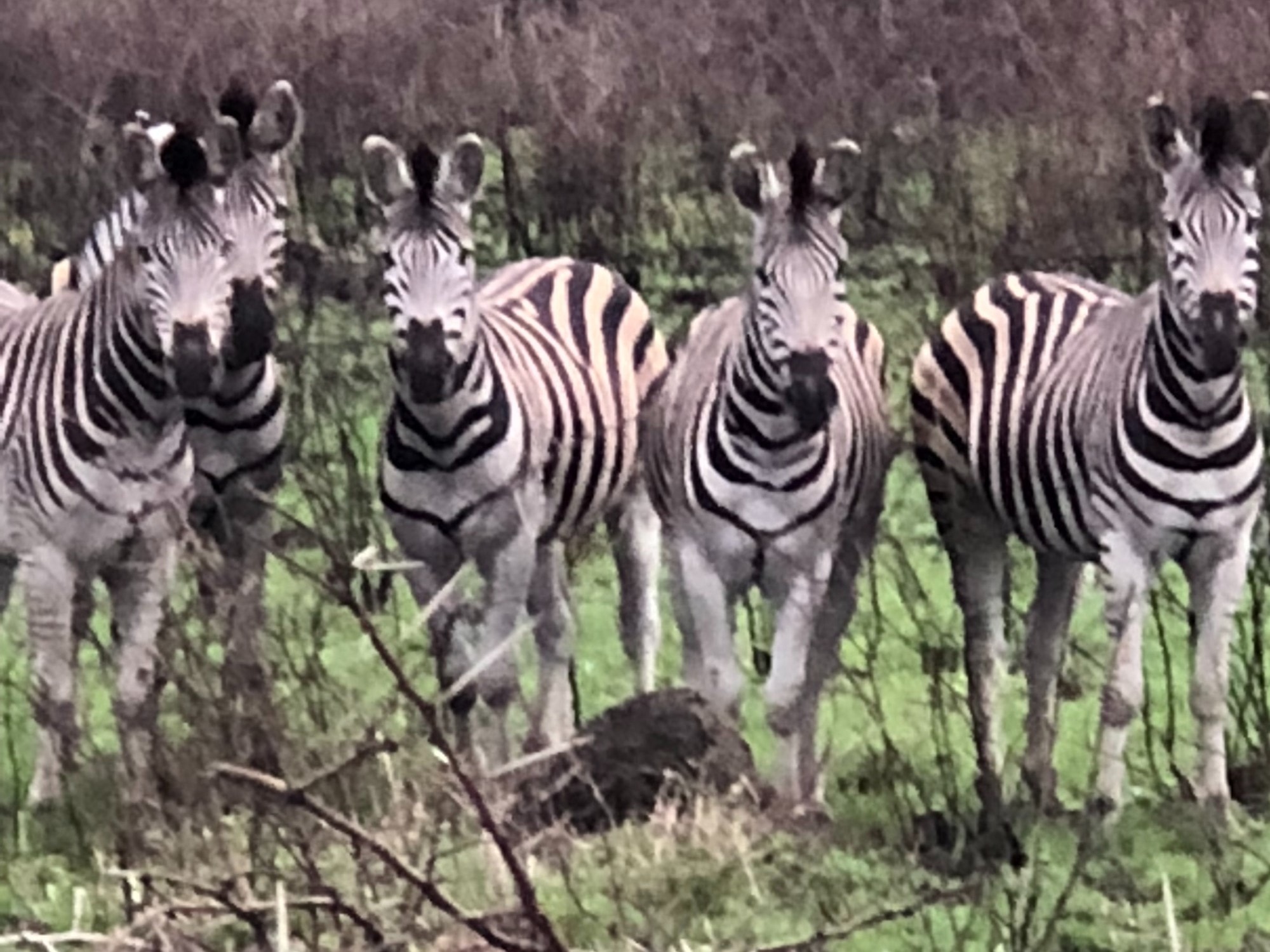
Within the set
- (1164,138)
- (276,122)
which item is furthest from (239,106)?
(1164,138)

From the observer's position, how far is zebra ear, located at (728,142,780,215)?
7.41 metres

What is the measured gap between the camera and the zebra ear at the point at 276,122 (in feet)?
29.9

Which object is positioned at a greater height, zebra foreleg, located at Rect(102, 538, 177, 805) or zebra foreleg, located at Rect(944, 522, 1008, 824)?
zebra foreleg, located at Rect(102, 538, 177, 805)

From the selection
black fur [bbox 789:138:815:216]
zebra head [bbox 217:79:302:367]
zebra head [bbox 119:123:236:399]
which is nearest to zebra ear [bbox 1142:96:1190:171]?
black fur [bbox 789:138:815:216]

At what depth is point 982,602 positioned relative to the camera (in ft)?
26.0

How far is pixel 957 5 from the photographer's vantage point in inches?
727

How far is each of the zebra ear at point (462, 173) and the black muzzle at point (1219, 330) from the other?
90.9 inches

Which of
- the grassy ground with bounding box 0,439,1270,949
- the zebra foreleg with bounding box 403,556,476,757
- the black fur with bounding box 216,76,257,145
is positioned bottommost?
the grassy ground with bounding box 0,439,1270,949

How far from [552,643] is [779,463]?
126 centimetres

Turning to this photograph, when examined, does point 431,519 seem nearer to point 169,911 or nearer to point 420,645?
point 420,645

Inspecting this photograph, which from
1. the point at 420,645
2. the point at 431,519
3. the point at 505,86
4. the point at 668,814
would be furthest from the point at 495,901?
the point at 505,86

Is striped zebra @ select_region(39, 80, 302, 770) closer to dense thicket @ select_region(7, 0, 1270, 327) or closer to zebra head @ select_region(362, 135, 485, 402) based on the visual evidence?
zebra head @ select_region(362, 135, 485, 402)

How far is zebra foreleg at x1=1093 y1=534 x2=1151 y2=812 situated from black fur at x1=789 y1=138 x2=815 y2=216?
4.41 ft

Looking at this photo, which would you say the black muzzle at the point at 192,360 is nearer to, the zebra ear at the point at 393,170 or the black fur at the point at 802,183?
the zebra ear at the point at 393,170
